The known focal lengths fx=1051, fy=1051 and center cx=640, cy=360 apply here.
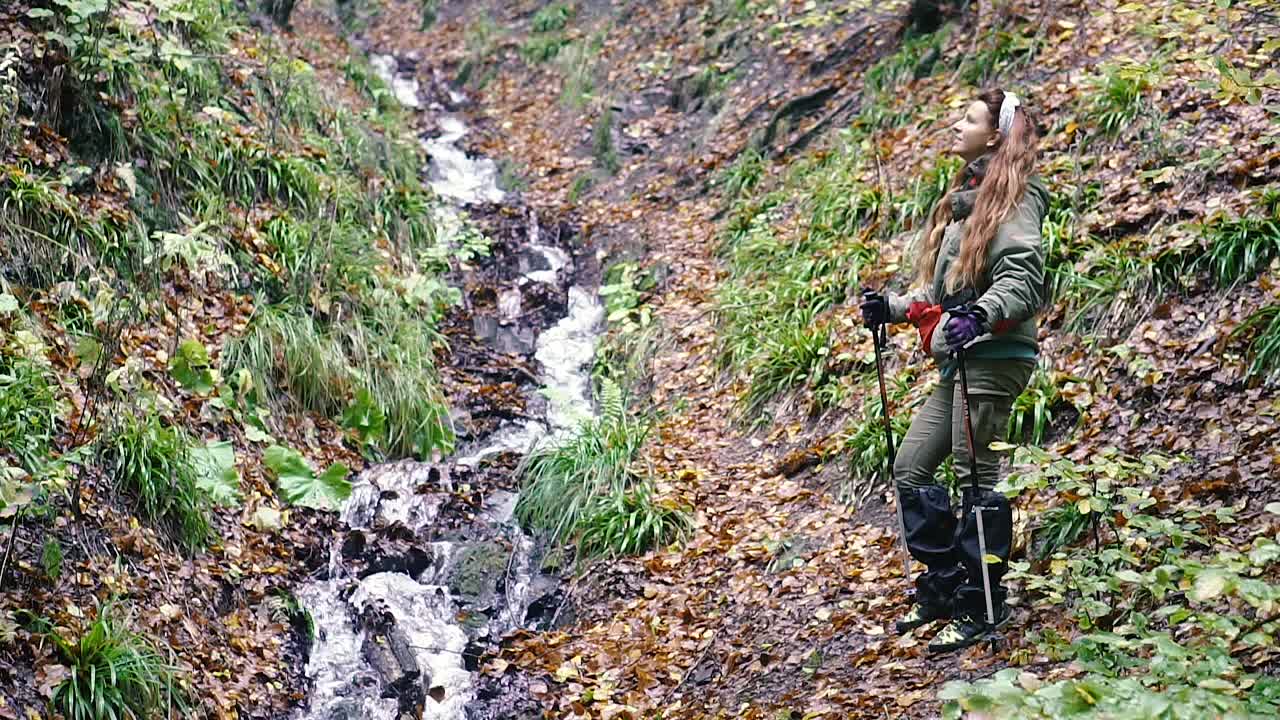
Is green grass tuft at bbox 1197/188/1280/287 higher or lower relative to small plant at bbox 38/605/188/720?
higher

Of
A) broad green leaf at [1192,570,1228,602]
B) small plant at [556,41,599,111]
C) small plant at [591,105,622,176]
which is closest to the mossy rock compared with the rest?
broad green leaf at [1192,570,1228,602]

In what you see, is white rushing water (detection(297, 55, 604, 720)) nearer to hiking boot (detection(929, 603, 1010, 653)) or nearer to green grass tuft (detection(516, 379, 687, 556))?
green grass tuft (detection(516, 379, 687, 556))

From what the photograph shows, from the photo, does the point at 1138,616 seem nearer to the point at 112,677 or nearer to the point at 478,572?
the point at 112,677

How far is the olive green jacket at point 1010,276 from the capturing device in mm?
4211

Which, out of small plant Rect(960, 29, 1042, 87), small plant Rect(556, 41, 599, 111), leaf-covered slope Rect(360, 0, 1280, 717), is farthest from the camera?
small plant Rect(556, 41, 599, 111)

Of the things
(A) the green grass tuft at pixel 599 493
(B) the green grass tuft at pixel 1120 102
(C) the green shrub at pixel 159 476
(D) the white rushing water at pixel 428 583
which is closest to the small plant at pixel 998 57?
(B) the green grass tuft at pixel 1120 102

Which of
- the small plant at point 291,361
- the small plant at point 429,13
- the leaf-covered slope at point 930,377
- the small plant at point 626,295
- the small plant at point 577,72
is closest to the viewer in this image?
the leaf-covered slope at point 930,377

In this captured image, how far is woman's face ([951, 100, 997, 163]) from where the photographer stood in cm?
445

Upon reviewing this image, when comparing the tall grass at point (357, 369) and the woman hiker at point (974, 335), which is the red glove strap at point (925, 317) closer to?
the woman hiker at point (974, 335)

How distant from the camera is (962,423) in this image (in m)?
4.47

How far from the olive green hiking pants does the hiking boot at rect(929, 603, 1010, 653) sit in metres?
0.58

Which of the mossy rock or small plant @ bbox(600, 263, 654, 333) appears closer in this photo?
the mossy rock

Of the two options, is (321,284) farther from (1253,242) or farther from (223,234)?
(1253,242)

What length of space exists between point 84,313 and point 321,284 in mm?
→ 2204
